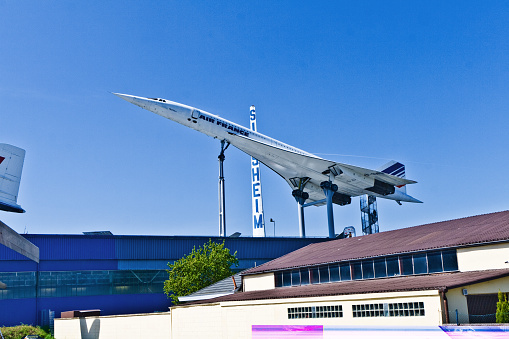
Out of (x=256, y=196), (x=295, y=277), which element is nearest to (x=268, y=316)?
(x=295, y=277)

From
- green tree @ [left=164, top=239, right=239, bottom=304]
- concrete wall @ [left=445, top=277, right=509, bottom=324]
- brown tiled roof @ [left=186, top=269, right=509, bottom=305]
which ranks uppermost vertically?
green tree @ [left=164, top=239, right=239, bottom=304]

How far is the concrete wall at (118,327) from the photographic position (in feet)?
141

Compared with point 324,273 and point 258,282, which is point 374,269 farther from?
point 258,282

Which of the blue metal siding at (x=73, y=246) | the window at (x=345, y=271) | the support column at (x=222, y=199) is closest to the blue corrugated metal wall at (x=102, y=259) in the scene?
the blue metal siding at (x=73, y=246)

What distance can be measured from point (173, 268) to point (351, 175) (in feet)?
107

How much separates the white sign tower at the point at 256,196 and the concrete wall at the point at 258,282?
169 feet

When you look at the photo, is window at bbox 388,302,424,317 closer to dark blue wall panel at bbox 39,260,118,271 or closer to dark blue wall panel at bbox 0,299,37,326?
dark blue wall panel at bbox 39,260,118,271

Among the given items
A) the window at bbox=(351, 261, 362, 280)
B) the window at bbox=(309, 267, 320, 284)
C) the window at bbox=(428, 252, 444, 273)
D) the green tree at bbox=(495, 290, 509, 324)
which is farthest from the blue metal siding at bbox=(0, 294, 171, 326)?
the green tree at bbox=(495, 290, 509, 324)

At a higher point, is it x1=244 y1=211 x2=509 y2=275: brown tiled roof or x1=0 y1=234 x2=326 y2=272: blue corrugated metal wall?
x1=0 y1=234 x2=326 y2=272: blue corrugated metal wall

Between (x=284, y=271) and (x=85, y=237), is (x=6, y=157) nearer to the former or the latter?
(x=284, y=271)

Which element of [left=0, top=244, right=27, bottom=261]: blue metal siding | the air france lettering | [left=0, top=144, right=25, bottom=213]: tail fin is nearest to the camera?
[left=0, top=144, right=25, bottom=213]: tail fin

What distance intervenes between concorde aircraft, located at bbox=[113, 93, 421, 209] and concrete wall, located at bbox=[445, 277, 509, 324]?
4524cm

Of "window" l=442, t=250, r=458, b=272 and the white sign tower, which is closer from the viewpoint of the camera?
"window" l=442, t=250, r=458, b=272

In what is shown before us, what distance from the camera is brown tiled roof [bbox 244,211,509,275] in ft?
108
